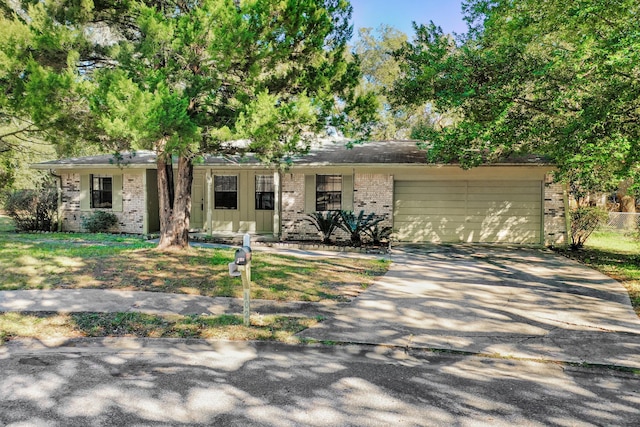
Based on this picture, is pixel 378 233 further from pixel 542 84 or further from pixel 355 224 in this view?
pixel 542 84

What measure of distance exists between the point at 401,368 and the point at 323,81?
6602 millimetres

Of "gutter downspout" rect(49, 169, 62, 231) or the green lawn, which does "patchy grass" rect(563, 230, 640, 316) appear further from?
"gutter downspout" rect(49, 169, 62, 231)

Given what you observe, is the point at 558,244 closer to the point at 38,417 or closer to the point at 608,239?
the point at 608,239

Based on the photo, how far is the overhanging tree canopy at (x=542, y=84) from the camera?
8023 millimetres

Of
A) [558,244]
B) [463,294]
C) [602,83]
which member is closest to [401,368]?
[463,294]

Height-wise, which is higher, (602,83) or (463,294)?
(602,83)

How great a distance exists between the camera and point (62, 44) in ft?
25.8

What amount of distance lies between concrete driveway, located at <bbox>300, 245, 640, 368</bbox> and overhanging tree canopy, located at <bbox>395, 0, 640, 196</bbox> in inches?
98.7

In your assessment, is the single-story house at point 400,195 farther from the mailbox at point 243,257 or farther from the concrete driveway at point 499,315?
the mailbox at point 243,257

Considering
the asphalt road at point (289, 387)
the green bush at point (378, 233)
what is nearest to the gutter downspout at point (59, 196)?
the green bush at point (378, 233)

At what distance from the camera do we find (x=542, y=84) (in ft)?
30.2

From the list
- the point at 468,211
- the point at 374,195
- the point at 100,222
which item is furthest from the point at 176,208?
the point at 468,211

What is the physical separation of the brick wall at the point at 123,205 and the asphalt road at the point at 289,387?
11.9 metres

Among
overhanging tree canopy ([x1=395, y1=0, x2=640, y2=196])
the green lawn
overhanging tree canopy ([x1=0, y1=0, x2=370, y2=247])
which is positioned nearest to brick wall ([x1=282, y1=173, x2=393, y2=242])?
overhanging tree canopy ([x1=395, y1=0, x2=640, y2=196])
